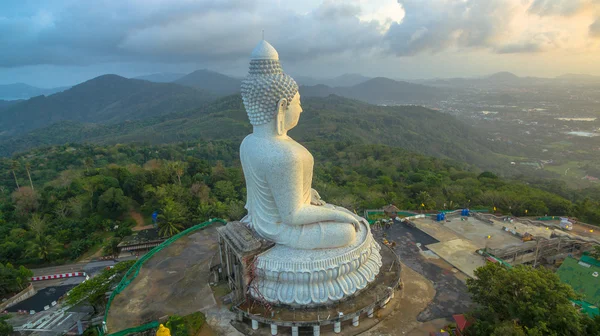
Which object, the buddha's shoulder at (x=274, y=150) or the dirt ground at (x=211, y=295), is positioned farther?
the dirt ground at (x=211, y=295)

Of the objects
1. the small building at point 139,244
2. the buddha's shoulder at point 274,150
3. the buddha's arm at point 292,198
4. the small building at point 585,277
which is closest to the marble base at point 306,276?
the buddha's arm at point 292,198

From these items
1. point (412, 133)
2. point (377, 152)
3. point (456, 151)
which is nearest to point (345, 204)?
point (377, 152)

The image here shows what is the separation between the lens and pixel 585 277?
53.5ft

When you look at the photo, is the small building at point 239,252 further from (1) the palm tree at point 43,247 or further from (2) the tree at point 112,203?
(2) the tree at point 112,203

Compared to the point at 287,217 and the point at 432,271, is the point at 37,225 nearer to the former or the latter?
the point at 287,217

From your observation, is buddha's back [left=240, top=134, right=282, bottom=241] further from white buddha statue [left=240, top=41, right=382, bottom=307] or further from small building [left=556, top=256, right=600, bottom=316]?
small building [left=556, top=256, right=600, bottom=316]

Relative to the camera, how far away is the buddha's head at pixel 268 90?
12.5 metres

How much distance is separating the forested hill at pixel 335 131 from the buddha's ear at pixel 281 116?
74.3 meters

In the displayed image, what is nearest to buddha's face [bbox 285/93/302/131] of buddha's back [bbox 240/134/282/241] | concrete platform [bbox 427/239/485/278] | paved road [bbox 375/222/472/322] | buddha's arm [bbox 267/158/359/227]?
buddha's back [bbox 240/134/282/241]

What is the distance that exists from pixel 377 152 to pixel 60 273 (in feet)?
154

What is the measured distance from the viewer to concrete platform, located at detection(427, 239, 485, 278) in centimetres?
1747

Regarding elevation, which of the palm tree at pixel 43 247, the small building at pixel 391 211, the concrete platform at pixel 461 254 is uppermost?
the small building at pixel 391 211

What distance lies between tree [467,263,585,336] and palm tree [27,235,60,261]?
1056 inches

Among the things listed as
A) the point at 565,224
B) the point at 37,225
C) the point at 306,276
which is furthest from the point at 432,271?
the point at 37,225
